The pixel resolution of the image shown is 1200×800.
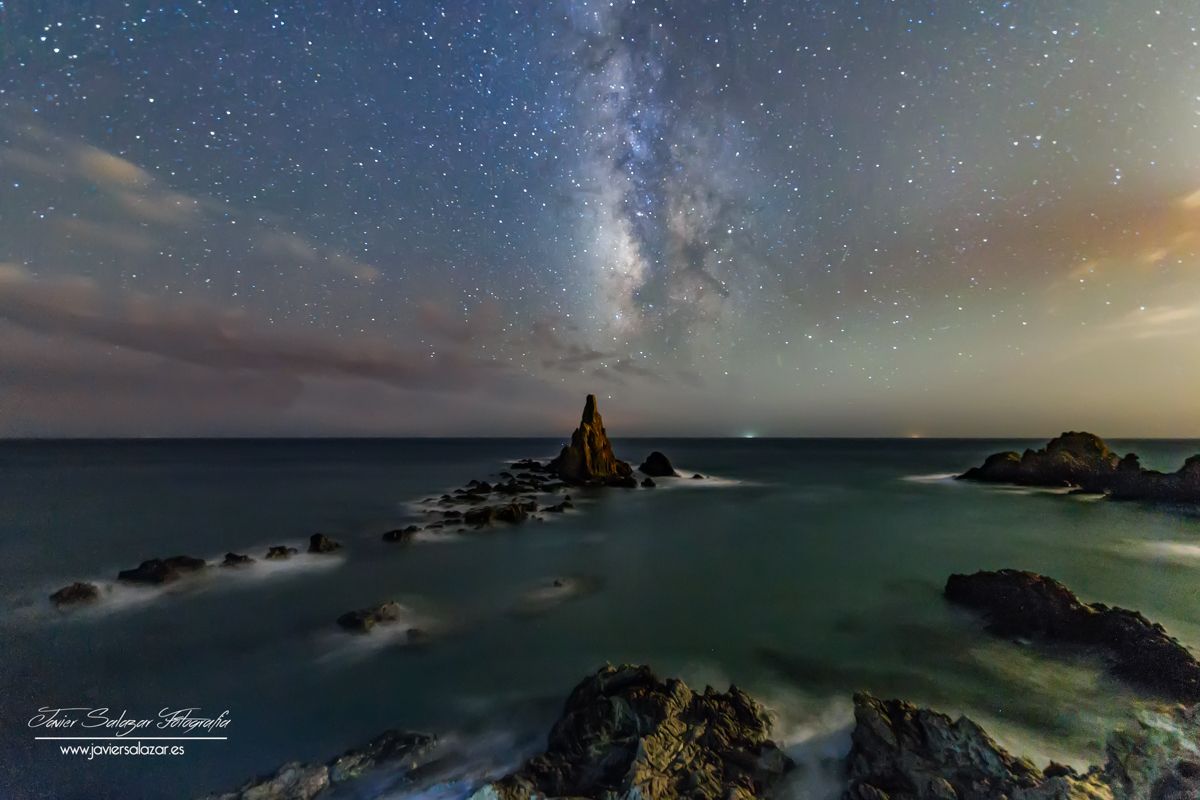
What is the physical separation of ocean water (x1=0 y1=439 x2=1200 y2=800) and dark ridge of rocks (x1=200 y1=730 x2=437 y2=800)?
1.36 feet

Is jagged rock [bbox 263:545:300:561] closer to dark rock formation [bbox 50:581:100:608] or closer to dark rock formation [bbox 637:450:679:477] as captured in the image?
dark rock formation [bbox 50:581:100:608]

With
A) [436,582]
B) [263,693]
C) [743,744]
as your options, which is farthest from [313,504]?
[743,744]

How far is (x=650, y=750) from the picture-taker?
14.3 feet

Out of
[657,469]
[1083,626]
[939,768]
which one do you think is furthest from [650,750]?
[657,469]

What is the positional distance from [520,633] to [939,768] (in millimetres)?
7012

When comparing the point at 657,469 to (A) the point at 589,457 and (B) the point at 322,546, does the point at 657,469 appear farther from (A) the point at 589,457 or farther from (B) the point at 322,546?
(B) the point at 322,546

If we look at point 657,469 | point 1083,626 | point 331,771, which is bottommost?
point 657,469

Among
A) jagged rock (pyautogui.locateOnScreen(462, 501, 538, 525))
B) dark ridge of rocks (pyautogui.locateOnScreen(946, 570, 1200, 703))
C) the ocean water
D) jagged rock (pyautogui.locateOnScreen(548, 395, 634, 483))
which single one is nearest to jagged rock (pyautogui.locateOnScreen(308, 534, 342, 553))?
the ocean water

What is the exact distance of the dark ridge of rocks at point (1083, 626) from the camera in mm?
6234

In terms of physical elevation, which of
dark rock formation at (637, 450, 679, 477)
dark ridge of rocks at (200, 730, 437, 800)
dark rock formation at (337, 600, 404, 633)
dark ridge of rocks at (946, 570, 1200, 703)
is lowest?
dark rock formation at (637, 450, 679, 477)

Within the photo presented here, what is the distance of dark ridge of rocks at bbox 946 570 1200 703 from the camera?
6.23m

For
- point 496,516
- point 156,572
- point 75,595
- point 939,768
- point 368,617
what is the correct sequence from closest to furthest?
point 939,768 → point 368,617 → point 75,595 → point 156,572 → point 496,516

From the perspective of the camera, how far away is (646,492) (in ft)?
102

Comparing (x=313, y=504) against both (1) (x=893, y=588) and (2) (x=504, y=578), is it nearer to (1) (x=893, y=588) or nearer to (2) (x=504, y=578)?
(2) (x=504, y=578)
